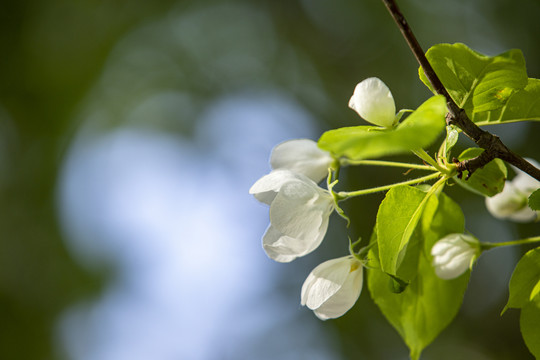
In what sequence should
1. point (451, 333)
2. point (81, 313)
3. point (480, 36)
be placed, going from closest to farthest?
point (451, 333) → point (480, 36) → point (81, 313)

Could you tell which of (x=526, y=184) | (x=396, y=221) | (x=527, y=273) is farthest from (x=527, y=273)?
(x=526, y=184)

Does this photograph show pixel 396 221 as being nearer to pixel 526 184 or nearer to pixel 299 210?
pixel 299 210

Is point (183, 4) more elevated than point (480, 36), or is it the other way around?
point (183, 4)

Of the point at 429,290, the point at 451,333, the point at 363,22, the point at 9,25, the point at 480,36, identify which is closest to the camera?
the point at 429,290

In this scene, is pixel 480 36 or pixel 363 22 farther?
pixel 363 22

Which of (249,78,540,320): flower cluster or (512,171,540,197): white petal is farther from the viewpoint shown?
(512,171,540,197): white petal

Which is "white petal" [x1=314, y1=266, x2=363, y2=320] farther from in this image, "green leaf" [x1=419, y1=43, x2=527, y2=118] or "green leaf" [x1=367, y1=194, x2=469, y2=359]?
"green leaf" [x1=419, y1=43, x2=527, y2=118]

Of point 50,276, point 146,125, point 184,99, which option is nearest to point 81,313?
point 50,276

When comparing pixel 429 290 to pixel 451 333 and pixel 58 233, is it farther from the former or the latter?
pixel 58 233

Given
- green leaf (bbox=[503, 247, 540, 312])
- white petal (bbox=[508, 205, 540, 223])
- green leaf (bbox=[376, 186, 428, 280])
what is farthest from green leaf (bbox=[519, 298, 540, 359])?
white petal (bbox=[508, 205, 540, 223])
